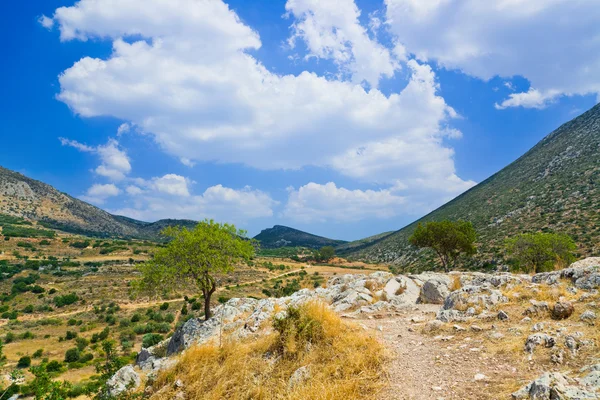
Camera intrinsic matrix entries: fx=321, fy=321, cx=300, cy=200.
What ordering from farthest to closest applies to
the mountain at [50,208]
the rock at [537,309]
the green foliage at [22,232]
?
1. the mountain at [50,208]
2. the green foliage at [22,232]
3. the rock at [537,309]

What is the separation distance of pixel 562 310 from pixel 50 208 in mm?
171640

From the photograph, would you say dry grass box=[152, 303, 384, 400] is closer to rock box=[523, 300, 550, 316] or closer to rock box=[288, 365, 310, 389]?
rock box=[288, 365, 310, 389]

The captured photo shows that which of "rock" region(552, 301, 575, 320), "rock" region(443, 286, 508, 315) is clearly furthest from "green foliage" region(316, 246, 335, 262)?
"rock" region(552, 301, 575, 320)

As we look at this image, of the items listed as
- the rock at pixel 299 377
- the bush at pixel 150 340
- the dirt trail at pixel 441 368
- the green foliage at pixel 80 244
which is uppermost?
the green foliage at pixel 80 244

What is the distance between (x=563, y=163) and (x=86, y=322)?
292ft

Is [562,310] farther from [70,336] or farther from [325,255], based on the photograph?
[325,255]

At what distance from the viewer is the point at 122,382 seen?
9.91m

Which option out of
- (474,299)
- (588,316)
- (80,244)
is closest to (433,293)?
(474,299)

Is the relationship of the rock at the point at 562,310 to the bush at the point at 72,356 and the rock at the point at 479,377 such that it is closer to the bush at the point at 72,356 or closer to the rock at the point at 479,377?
the rock at the point at 479,377

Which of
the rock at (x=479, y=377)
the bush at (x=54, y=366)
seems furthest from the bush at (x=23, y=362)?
the rock at (x=479, y=377)

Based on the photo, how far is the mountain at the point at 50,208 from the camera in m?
124

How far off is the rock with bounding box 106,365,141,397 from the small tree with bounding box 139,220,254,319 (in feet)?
37.4

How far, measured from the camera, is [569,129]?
82750 mm

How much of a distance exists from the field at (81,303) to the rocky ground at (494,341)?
460 inches
